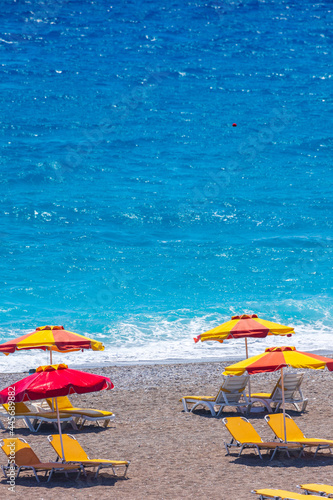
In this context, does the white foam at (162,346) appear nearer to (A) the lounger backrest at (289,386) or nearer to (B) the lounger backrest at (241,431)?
(A) the lounger backrest at (289,386)

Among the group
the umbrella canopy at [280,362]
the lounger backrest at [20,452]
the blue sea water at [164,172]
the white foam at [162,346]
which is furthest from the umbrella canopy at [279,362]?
the blue sea water at [164,172]

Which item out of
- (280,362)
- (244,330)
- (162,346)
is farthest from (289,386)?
(162,346)

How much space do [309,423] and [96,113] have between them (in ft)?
96.1

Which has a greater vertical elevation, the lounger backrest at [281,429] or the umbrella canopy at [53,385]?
the umbrella canopy at [53,385]

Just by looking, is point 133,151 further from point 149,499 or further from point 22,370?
point 149,499

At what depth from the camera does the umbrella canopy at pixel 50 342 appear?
10213mm

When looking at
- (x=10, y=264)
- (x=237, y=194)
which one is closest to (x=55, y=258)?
(x=10, y=264)

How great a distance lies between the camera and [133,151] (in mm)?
33156

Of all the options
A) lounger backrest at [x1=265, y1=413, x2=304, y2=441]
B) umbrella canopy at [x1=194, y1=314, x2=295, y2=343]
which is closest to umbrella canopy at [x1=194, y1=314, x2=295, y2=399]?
umbrella canopy at [x1=194, y1=314, x2=295, y2=343]

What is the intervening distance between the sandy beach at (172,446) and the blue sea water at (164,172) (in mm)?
3368

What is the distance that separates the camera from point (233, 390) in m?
10.6

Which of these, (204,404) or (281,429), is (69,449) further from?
(204,404)

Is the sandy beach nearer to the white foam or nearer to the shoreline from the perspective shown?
the shoreline

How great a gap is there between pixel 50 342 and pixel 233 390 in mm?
3262
